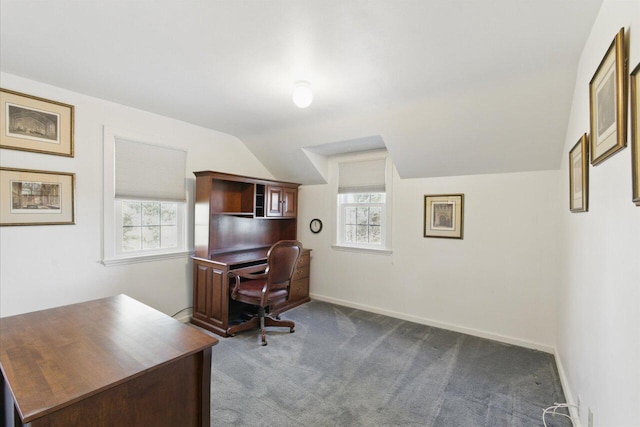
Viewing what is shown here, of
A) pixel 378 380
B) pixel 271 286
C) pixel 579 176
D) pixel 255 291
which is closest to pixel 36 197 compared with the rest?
pixel 255 291

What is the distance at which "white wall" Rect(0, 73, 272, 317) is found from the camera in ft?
7.91

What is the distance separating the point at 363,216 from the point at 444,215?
3.85 ft

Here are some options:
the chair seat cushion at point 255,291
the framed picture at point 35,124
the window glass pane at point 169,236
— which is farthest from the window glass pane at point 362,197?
the framed picture at point 35,124

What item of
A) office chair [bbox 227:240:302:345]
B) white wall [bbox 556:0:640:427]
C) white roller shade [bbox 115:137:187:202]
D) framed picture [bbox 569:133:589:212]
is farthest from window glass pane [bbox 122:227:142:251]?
framed picture [bbox 569:133:589:212]

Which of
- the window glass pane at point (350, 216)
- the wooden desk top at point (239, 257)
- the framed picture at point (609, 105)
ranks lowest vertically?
the wooden desk top at point (239, 257)

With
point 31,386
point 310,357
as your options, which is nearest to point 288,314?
point 310,357

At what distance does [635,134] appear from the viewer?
0.98 metres

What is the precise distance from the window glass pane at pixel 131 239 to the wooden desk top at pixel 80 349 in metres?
1.46

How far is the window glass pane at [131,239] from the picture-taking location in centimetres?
313

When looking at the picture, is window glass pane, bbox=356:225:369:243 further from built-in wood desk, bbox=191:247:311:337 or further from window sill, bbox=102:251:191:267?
window sill, bbox=102:251:191:267

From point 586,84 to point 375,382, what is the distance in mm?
2568

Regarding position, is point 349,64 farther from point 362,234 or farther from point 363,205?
point 362,234

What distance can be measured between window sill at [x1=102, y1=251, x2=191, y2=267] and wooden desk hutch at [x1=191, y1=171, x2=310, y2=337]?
0.19m

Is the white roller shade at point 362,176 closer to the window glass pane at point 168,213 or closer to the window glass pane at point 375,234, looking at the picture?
the window glass pane at point 375,234
